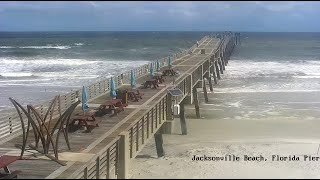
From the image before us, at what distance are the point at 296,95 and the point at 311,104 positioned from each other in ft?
13.8

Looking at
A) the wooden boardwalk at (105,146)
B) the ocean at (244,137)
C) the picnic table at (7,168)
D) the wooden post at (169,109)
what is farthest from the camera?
the wooden post at (169,109)

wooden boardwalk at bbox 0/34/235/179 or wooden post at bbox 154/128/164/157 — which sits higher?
wooden boardwalk at bbox 0/34/235/179

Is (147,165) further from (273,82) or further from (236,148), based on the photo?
(273,82)

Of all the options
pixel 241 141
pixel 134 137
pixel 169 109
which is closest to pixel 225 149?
pixel 241 141

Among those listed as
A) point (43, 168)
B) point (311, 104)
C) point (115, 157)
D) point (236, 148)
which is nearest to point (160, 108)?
point (236, 148)

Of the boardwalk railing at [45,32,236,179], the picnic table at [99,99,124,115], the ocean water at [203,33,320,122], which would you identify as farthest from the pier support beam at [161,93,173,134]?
the ocean water at [203,33,320,122]

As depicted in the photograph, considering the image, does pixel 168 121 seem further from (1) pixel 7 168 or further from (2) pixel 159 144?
(1) pixel 7 168

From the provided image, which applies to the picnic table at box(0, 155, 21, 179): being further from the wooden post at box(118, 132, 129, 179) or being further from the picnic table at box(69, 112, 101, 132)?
the picnic table at box(69, 112, 101, 132)

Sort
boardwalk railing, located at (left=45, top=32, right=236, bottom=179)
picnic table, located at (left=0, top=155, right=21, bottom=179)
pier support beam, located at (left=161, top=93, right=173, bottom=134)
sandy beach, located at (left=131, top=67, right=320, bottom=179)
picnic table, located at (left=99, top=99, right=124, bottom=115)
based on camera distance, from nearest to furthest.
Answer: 1. boardwalk railing, located at (left=45, top=32, right=236, bottom=179)
2. picnic table, located at (left=0, top=155, right=21, bottom=179)
3. sandy beach, located at (left=131, top=67, right=320, bottom=179)
4. picnic table, located at (left=99, top=99, right=124, bottom=115)
5. pier support beam, located at (left=161, top=93, right=173, bottom=134)

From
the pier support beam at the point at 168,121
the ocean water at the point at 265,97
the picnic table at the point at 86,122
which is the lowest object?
the ocean water at the point at 265,97

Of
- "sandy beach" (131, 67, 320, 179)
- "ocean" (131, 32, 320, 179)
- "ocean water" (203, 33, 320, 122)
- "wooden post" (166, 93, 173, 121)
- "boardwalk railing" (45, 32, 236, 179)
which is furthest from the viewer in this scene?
"ocean water" (203, 33, 320, 122)

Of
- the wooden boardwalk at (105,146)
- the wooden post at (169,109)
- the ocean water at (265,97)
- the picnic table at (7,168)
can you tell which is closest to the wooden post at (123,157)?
the wooden boardwalk at (105,146)

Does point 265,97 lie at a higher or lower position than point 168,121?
lower

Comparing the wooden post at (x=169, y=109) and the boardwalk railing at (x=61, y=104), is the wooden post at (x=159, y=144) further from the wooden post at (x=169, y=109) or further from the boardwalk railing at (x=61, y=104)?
the boardwalk railing at (x=61, y=104)
